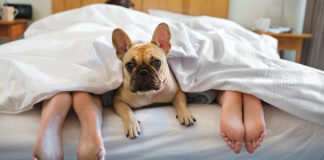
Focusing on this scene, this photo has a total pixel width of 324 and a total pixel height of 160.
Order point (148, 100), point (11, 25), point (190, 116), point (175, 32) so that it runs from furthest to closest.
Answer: point (11, 25), point (175, 32), point (148, 100), point (190, 116)

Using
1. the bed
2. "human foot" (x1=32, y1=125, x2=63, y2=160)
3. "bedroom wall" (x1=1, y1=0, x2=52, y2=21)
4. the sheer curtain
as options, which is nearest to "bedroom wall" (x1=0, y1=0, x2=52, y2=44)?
"bedroom wall" (x1=1, y1=0, x2=52, y2=21)

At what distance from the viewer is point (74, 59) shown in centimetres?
93

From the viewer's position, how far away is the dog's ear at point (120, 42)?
86 cm

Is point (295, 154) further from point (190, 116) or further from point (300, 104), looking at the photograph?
point (190, 116)

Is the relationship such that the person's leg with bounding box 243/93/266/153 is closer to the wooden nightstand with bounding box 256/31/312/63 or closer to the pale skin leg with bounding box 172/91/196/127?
the pale skin leg with bounding box 172/91/196/127

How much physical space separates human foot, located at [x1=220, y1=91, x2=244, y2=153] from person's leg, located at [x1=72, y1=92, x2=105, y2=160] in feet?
1.20

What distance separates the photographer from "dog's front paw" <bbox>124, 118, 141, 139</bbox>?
731mm

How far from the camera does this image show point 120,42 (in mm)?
893

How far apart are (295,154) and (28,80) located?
2.93 ft

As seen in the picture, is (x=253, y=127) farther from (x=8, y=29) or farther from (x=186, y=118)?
(x=8, y=29)

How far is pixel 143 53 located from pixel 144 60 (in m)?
0.03

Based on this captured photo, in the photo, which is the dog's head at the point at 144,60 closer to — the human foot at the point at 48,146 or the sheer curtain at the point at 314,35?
the human foot at the point at 48,146

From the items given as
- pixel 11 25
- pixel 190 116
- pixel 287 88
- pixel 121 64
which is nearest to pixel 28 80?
pixel 121 64

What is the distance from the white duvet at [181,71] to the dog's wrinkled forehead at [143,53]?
0.09 metres
